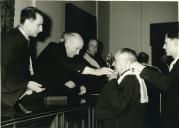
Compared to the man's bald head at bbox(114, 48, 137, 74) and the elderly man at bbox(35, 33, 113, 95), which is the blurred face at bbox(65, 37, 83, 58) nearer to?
the elderly man at bbox(35, 33, 113, 95)

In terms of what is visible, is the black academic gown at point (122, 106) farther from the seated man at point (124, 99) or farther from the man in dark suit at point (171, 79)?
the man in dark suit at point (171, 79)

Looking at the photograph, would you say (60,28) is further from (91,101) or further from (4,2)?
(91,101)

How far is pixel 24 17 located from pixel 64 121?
0.84m

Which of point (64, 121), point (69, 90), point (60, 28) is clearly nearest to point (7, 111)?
point (64, 121)

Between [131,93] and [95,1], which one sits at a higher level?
[95,1]

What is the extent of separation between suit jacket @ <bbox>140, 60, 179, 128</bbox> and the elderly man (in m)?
0.37

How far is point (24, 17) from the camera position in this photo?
2295 millimetres

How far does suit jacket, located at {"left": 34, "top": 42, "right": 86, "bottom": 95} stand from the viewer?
8.56ft

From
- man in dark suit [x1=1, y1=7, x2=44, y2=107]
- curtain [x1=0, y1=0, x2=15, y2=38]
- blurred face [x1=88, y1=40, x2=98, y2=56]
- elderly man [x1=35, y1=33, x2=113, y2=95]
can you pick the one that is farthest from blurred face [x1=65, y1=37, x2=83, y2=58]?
blurred face [x1=88, y1=40, x2=98, y2=56]

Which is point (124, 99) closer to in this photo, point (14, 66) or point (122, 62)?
point (122, 62)

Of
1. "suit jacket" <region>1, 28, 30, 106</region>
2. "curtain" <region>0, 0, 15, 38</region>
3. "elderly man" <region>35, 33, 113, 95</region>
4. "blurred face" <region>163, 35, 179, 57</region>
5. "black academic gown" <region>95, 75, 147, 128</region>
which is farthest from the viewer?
"curtain" <region>0, 0, 15, 38</region>

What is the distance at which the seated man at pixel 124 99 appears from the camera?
87.4 inches

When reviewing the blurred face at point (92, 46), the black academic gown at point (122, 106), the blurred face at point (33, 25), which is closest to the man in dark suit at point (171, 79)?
the black academic gown at point (122, 106)

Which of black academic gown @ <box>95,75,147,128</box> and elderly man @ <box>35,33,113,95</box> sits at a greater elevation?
elderly man @ <box>35,33,113,95</box>
